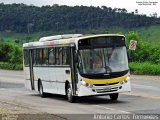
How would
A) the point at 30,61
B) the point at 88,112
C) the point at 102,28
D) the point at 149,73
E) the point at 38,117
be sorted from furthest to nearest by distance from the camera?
the point at 102,28 < the point at 149,73 < the point at 30,61 < the point at 88,112 < the point at 38,117

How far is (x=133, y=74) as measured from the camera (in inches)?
1827

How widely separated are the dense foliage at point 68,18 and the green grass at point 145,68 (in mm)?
58369

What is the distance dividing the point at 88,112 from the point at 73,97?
14.9ft

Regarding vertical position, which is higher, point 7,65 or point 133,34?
point 133,34

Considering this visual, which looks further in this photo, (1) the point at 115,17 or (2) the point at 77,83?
(1) the point at 115,17

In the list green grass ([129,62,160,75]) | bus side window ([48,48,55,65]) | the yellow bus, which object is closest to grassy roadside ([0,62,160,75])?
green grass ([129,62,160,75])

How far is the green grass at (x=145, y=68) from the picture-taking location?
43.7 metres

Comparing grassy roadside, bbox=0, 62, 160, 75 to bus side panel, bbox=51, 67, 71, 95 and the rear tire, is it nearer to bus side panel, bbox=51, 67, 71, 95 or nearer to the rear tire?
bus side panel, bbox=51, 67, 71, 95

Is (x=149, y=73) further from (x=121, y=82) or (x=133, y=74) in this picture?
(x=121, y=82)

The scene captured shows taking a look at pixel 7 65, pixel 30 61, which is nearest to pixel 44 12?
pixel 7 65

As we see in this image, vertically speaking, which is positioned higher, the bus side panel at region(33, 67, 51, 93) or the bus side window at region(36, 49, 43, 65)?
the bus side window at region(36, 49, 43, 65)

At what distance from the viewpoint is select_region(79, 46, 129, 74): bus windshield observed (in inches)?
827

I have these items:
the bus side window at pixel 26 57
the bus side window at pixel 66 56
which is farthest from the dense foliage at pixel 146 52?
the bus side window at pixel 66 56

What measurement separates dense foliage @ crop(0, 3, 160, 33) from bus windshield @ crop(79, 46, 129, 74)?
274ft
